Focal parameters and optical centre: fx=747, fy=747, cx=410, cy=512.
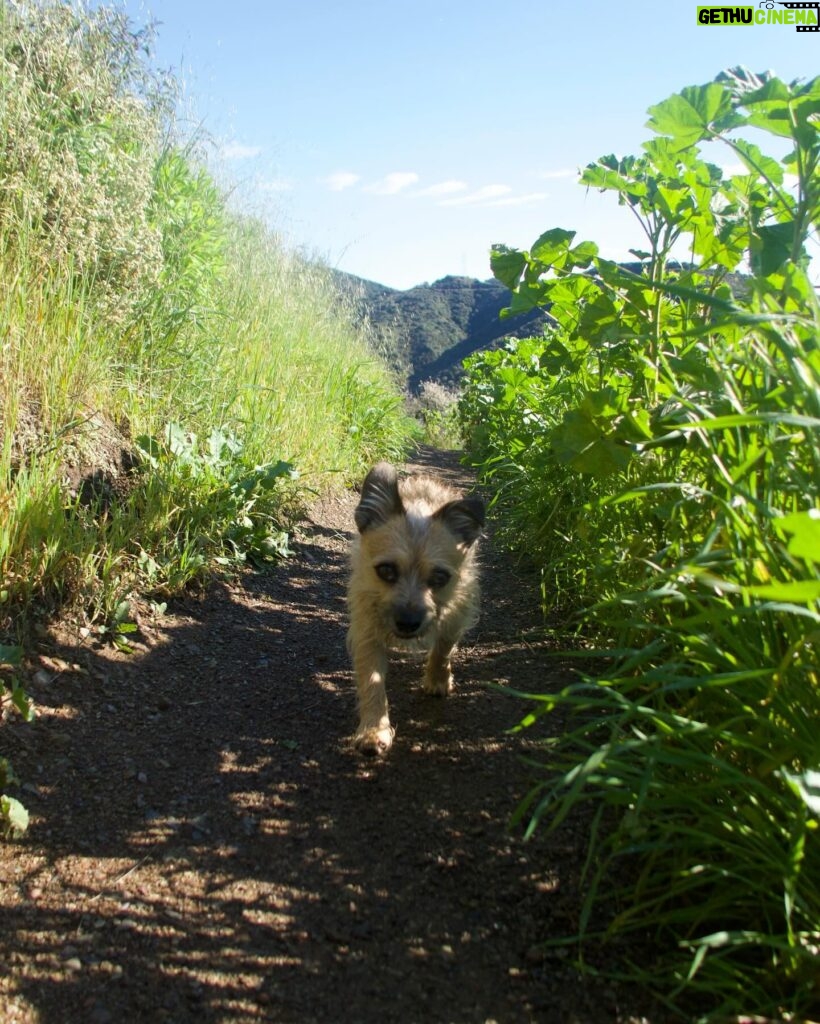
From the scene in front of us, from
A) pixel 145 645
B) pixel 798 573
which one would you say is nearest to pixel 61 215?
pixel 145 645

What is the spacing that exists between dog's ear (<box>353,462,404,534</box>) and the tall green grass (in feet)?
3.15

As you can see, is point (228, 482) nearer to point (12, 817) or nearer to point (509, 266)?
point (509, 266)

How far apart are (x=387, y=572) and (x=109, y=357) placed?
1874 millimetres

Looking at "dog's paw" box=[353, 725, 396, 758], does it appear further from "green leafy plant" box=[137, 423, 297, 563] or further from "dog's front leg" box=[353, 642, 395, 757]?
"green leafy plant" box=[137, 423, 297, 563]

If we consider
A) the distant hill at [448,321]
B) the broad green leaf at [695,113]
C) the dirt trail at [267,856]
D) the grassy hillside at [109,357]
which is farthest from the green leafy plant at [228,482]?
the distant hill at [448,321]

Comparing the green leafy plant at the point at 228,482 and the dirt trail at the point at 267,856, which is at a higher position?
the green leafy plant at the point at 228,482

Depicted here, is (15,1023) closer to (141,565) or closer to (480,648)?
(141,565)

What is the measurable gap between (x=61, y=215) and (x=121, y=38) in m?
1.59

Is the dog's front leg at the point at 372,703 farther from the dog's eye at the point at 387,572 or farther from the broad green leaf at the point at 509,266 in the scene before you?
the broad green leaf at the point at 509,266

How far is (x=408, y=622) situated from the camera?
3018 mm

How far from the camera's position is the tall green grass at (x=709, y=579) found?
1.42m

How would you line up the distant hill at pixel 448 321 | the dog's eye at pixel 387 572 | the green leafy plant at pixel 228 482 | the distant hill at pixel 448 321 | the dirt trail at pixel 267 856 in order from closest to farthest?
the dirt trail at pixel 267 856 → the dog's eye at pixel 387 572 → the green leafy plant at pixel 228 482 → the distant hill at pixel 448 321 → the distant hill at pixel 448 321

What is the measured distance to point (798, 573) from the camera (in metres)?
1.54

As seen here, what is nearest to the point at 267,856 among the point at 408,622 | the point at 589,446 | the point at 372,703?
the point at 372,703
